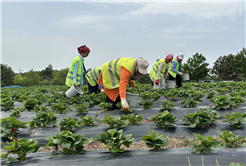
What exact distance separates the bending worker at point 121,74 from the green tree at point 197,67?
1382 inches

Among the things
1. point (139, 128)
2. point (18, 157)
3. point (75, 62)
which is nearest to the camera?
point (18, 157)

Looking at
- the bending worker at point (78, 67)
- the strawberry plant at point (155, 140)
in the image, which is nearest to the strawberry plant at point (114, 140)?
the strawberry plant at point (155, 140)

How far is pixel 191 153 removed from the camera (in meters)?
1.83

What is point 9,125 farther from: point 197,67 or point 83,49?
point 197,67

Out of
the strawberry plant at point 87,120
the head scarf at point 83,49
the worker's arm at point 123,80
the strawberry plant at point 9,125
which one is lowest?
the strawberry plant at point 87,120

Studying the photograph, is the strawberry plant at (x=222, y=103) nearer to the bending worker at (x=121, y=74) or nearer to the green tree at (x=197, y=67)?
the bending worker at (x=121, y=74)

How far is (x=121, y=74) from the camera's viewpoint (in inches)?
141

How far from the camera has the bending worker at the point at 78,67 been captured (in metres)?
5.30

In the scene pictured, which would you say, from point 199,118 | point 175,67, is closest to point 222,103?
point 199,118

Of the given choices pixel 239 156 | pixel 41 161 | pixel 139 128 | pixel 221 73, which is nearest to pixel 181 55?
pixel 139 128

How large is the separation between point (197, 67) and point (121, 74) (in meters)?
37.4

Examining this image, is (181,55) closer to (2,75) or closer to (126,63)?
(126,63)

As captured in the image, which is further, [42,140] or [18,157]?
[42,140]

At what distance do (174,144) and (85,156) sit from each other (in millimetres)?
1123
